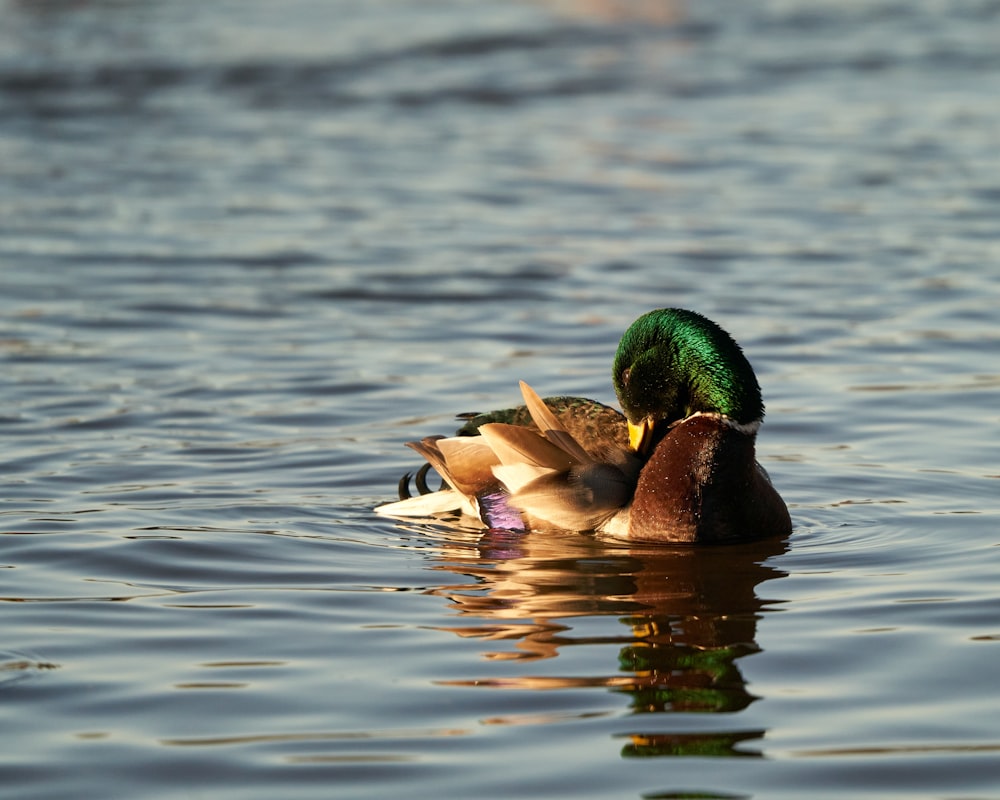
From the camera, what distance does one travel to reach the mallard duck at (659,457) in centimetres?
676

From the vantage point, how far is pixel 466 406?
30.2ft

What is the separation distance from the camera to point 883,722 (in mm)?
4797

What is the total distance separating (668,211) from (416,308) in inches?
147

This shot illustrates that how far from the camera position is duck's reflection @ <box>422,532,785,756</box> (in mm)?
5027

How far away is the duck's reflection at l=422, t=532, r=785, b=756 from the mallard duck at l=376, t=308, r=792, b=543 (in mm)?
102

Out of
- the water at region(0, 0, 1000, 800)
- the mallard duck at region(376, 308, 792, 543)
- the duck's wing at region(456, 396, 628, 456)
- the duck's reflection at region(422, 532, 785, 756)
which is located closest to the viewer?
the water at region(0, 0, 1000, 800)

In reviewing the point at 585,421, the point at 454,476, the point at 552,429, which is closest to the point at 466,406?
the point at 454,476

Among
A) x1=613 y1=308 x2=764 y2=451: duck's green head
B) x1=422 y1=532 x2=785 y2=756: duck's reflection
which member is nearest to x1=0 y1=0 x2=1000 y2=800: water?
x1=422 y1=532 x2=785 y2=756: duck's reflection

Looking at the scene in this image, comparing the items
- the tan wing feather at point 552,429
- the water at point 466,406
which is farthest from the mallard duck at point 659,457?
the water at point 466,406

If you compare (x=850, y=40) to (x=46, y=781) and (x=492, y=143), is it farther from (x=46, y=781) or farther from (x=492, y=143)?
(x=46, y=781)

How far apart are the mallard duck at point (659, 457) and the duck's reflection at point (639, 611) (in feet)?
0.34

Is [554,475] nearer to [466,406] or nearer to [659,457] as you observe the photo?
[659,457]

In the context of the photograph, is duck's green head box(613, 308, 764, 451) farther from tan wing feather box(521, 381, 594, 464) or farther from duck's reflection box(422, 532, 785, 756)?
duck's reflection box(422, 532, 785, 756)

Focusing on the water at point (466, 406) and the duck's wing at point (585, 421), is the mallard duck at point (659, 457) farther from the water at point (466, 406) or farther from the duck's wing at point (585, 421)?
the water at point (466, 406)
